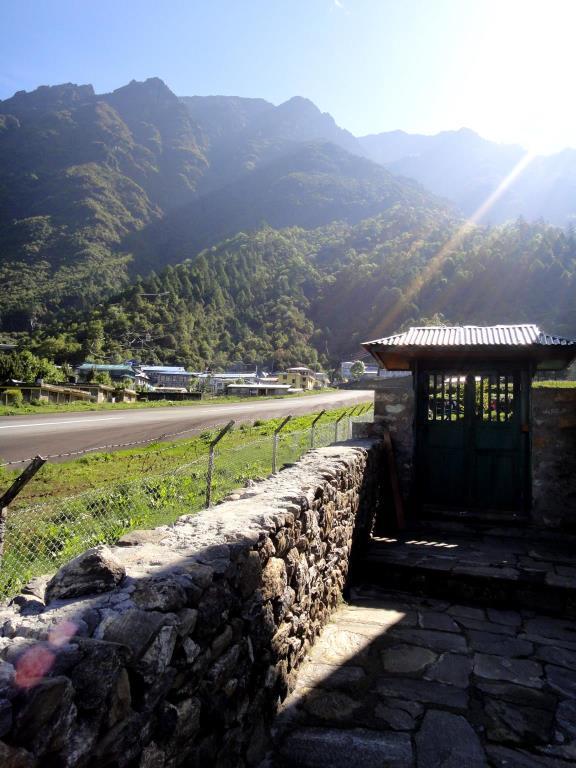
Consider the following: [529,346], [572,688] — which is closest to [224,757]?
[572,688]

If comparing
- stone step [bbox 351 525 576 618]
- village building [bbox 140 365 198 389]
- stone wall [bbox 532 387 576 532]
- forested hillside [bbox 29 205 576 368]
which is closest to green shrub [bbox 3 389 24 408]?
stone step [bbox 351 525 576 618]

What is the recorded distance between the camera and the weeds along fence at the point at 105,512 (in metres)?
4.51

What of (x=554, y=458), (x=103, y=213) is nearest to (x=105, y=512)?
(x=554, y=458)

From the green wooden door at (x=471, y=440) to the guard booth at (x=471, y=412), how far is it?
1 cm

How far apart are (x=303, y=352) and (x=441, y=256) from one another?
37.9 metres

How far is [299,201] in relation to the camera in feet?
588


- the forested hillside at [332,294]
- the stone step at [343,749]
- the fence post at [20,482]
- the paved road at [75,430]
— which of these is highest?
the forested hillside at [332,294]

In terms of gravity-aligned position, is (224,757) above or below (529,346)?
below

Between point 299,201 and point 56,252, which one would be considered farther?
point 299,201

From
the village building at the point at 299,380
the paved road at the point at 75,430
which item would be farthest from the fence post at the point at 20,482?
the village building at the point at 299,380

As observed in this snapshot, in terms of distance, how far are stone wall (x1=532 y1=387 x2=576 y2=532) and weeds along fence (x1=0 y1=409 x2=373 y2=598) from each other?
3533 millimetres

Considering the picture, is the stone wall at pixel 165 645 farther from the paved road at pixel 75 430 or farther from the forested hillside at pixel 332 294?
the forested hillside at pixel 332 294

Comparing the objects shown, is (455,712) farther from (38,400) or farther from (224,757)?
(38,400)

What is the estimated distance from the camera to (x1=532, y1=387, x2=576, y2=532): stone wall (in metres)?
6.52
